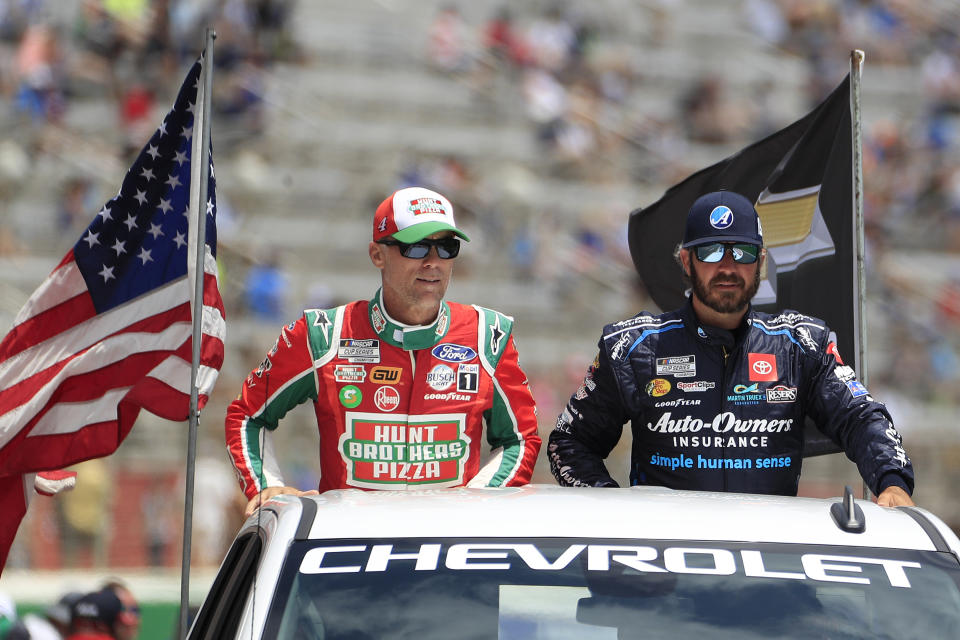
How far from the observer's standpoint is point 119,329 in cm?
557

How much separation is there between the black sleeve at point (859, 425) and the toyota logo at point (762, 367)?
0.13 metres

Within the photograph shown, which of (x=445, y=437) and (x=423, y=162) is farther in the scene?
(x=423, y=162)

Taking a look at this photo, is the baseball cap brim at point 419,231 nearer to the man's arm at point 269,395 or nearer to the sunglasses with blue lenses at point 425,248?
the sunglasses with blue lenses at point 425,248

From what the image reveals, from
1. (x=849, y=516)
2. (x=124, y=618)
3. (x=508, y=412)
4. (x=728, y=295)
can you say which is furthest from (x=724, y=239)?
(x=124, y=618)

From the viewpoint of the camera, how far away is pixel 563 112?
18.5 m

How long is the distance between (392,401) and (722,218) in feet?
3.73

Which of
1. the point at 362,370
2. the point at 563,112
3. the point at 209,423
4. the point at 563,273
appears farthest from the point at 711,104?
the point at 362,370

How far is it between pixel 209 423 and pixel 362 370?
8.31 meters

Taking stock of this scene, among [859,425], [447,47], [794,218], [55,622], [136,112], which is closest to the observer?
[859,425]

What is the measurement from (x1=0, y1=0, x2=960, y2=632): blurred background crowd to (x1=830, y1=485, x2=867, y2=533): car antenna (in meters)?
9.92

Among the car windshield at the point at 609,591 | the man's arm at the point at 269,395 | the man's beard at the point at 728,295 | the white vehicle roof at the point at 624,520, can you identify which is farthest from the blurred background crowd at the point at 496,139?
the car windshield at the point at 609,591

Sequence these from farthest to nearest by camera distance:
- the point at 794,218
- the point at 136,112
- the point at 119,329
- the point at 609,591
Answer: the point at 136,112
the point at 794,218
the point at 119,329
the point at 609,591

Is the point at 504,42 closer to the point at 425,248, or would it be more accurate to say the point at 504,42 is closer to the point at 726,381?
the point at 425,248

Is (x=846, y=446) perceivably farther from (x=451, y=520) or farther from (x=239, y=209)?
(x=239, y=209)
